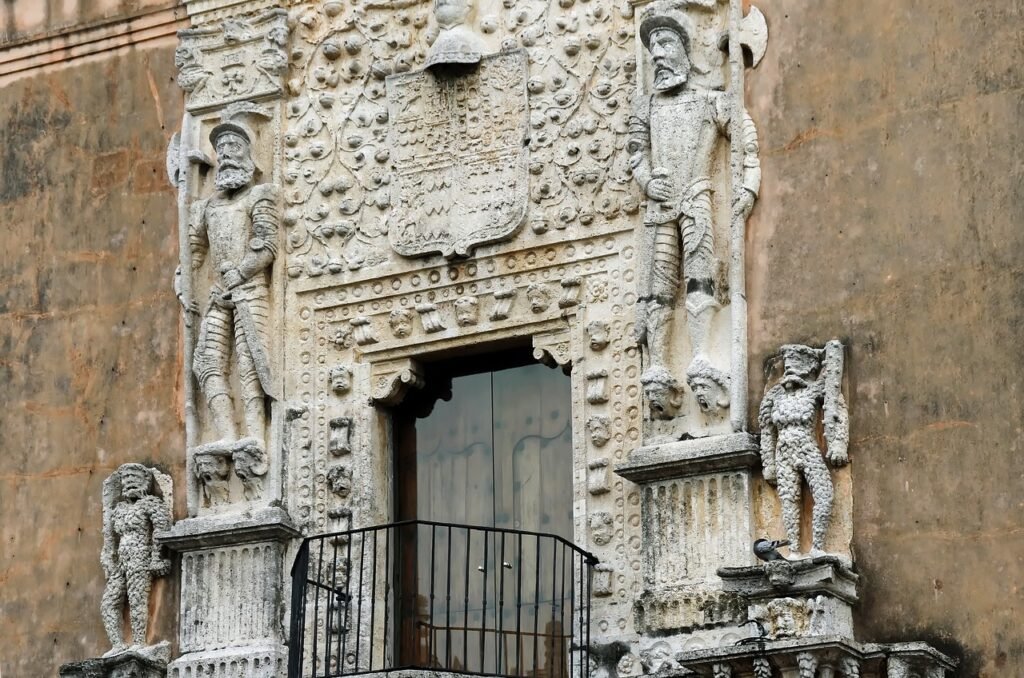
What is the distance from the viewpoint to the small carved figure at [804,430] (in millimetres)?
13008

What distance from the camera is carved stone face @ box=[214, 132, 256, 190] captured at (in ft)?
48.6

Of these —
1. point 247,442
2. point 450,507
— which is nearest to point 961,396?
point 450,507

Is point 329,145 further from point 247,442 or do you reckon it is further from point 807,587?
point 807,587

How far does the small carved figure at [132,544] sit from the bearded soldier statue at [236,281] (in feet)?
1.65

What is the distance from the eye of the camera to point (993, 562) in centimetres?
1262

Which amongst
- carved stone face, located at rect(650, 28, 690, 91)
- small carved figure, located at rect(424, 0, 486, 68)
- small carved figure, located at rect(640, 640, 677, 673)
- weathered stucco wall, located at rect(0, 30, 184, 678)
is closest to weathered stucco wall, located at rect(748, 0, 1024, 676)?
carved stone face, located at rect(650, 28, 690, 91)

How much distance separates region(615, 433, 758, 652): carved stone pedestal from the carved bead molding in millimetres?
3125

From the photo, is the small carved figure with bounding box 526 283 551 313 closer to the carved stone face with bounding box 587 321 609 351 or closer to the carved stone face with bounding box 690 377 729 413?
the carved stone face with bounding box 587 321 609 351

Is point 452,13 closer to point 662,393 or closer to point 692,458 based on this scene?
point 662,393

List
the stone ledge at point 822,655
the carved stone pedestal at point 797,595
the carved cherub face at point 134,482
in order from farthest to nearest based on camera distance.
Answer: the carved cherub face at point 134,482 → the carved stone pedestal at point 797,595 → the stone ledge at point 822,655

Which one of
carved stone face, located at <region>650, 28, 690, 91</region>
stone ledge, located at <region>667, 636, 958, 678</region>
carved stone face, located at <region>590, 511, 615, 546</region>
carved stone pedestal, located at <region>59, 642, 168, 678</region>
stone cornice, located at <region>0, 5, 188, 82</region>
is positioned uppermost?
stone cornice, located at <region>0, 5, 188, 82</region>

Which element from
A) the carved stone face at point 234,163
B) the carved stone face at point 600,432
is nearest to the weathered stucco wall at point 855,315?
the carved stone face at point 234,163

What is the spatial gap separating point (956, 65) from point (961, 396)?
1.60 metres

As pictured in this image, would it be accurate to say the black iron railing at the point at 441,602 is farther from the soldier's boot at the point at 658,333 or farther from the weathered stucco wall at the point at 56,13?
the weathered stucco wall at the point at 56,13
